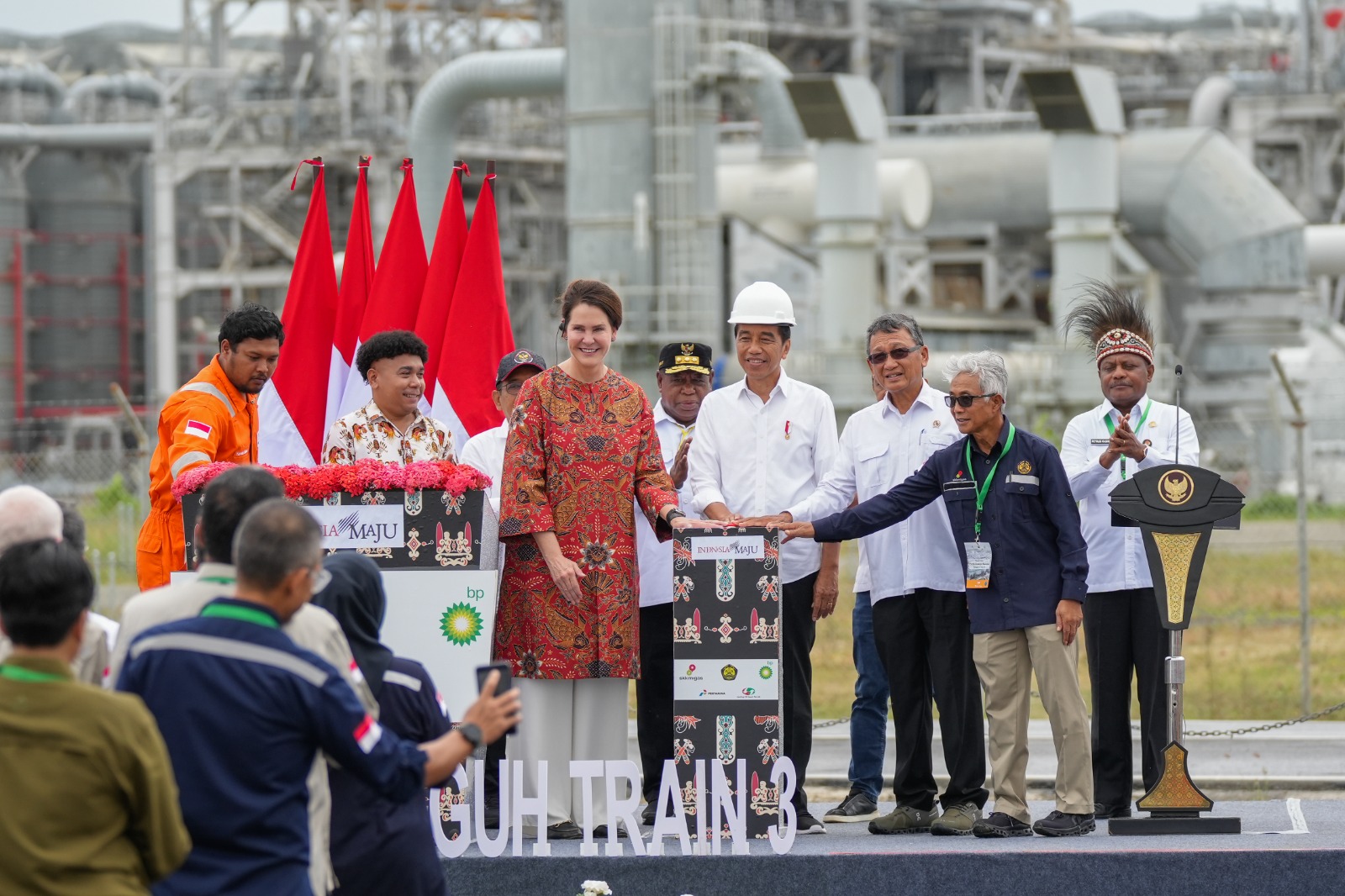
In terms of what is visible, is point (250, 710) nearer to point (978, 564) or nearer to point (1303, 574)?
point (978, 564)

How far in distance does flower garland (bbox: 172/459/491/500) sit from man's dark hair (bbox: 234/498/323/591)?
249 cm

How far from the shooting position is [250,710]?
4.33 m

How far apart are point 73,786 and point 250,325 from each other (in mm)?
3605

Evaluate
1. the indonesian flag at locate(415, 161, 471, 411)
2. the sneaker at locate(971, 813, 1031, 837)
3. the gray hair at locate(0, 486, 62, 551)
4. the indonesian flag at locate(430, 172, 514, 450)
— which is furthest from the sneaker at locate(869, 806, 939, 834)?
the gray hair at locate(0, 486, 62, 551)

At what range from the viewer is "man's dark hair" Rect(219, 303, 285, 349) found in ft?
24.2

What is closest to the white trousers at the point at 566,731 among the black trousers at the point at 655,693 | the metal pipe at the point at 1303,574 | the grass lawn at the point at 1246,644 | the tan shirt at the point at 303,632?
the black trousers at the point at 655,693

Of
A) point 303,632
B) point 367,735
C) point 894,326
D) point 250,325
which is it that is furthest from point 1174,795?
point 250,325

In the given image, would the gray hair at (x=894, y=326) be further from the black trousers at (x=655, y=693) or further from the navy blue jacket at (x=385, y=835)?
the navy blue jacket at (x=385, y=835)

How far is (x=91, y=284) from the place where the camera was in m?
44.8

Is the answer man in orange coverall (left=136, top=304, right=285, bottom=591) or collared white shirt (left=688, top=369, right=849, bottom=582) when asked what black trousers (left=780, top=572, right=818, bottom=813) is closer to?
collared white shirt (left=688, top=369, right=849, bottom=582)

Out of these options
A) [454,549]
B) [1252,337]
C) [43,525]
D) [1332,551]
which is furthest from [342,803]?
[1252,337]

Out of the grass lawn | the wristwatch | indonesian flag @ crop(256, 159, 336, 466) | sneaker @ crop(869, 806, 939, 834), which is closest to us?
the wristwatch

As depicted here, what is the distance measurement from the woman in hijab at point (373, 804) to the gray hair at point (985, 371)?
113 inches

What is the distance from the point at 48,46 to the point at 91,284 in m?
11.3
